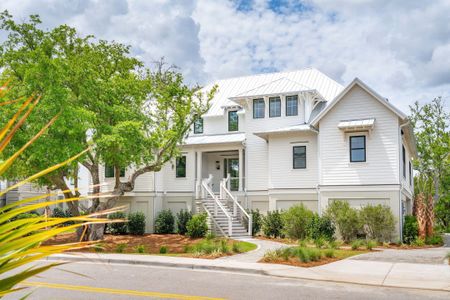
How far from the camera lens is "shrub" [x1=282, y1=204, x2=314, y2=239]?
25.7 m

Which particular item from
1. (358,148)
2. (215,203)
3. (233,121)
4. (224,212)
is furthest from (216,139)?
(358,148)

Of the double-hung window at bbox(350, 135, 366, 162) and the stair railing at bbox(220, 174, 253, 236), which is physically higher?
the double-hung window at bbox(350, 135, 366, 162)

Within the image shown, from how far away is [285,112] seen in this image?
99.5ft

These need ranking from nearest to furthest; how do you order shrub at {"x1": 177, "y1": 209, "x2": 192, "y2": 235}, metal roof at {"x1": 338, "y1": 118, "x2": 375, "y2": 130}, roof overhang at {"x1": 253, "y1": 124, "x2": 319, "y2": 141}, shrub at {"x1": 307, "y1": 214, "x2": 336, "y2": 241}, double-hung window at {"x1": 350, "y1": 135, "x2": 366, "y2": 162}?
shrub at {"x1": 307, "y1": 214, "x2": 336, "y2": 241} → metal roof at {"x1": 338, "y1": 118, "x2": 375, "y2": 130} → double-hung window at {"x1": 350, "y1": 135, "x2": 366, "y2": 162} → roof overhang at {"x1": 253, "y1": 124, "x2": 319, "y2": 141} → shrub at {"x1": 177, "y1": 209, "x2": 192, "y2": 235}

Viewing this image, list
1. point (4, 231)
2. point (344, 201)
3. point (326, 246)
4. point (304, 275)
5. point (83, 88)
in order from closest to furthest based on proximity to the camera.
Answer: point (4, 231) → point (304, 275) → point (326, 246) → point (83, 88) → point (344, 201)

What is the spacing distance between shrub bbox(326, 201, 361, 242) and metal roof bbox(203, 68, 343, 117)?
8.26 meters

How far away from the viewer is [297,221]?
25.6m

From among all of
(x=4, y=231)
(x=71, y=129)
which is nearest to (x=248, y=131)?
(x=71, y=129)

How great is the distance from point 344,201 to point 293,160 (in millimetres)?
4287

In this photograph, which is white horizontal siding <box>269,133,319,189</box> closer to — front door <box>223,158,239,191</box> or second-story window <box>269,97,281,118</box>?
second-story window <box>269,97,281,118</box>

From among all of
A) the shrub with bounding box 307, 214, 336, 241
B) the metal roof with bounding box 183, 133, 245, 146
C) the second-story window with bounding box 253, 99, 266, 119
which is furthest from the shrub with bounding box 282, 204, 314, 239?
the second-story window with bounding box 253, 99, 266, 119

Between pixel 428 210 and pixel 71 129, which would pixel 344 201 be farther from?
pixel 71 129

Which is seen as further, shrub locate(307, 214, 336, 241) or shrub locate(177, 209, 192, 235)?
shrub locate(177, 209, 192, 235)

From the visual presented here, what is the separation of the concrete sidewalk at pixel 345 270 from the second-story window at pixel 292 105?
46.7 ft
